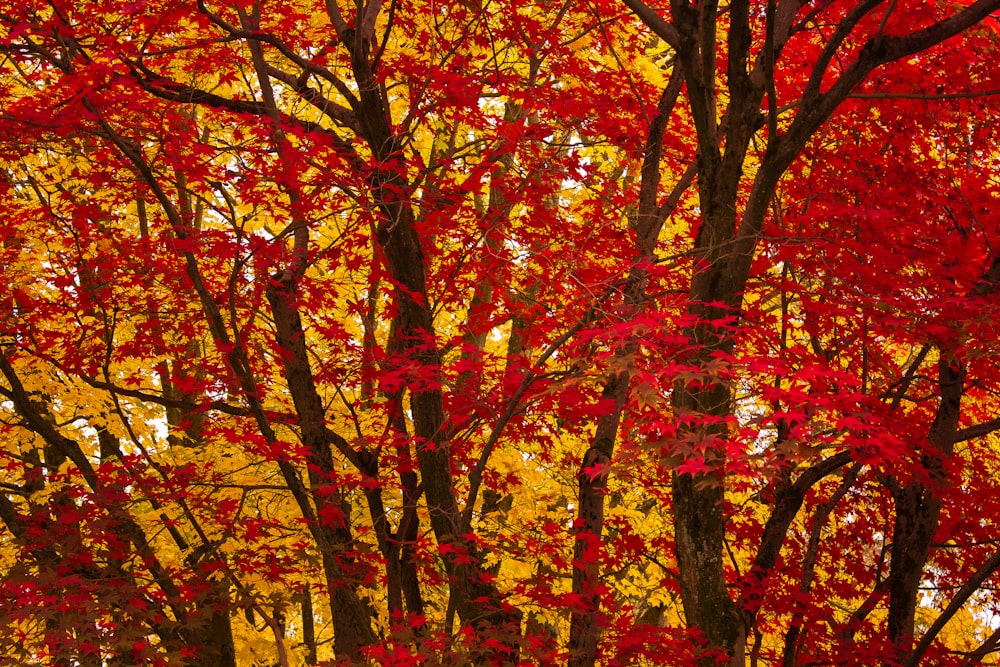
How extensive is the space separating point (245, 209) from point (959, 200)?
25.4 ft

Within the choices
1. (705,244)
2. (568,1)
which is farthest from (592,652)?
(568,1)

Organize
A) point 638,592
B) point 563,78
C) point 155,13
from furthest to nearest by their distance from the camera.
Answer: point 638,592 < point 563,78 < point 155,13

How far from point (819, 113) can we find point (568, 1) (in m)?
2.89

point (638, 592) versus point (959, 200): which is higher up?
point (959, 200)

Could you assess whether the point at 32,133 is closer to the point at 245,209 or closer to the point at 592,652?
the point at 245,209

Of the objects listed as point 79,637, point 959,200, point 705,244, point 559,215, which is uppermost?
point 559,215

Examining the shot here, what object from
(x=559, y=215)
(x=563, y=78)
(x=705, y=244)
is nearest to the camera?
(x=705, y=244)

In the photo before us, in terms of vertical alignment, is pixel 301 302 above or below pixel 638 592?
above

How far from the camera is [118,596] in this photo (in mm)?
5906

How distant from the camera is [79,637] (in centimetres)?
545

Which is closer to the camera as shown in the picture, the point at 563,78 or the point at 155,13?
the point at 155,13

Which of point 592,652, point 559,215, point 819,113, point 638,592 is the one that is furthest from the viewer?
point 638,592

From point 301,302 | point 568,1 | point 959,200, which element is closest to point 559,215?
point 568,1

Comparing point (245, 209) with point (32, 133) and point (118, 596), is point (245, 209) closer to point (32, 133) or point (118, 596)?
point (32, 133)
